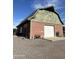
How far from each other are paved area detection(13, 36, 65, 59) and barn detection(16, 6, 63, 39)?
0.19ft

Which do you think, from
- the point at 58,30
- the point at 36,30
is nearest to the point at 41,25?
the point at 36,30

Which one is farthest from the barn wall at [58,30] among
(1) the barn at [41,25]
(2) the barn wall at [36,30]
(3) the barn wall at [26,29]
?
(3) the barn wall at [26,29]

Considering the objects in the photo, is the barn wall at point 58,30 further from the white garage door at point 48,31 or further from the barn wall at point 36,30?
the barn wall at point 36,30

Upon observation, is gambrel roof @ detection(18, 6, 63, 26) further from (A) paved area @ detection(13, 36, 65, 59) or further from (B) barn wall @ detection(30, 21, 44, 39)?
(A) paved area @ detection(13, 36, 65, 59)

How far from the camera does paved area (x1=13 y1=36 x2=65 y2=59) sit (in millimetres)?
1529

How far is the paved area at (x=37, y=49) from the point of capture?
5.02 feet

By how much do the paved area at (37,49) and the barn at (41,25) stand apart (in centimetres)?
6

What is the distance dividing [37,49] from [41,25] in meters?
0.24

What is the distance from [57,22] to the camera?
62.4 inches

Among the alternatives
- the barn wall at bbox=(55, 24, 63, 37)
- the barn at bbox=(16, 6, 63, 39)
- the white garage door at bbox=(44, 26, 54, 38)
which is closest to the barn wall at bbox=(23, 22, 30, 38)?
the barn at bbox=(16, 6, 63, 39)

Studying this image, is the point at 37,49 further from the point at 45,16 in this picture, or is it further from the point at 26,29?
the point at 45,16
